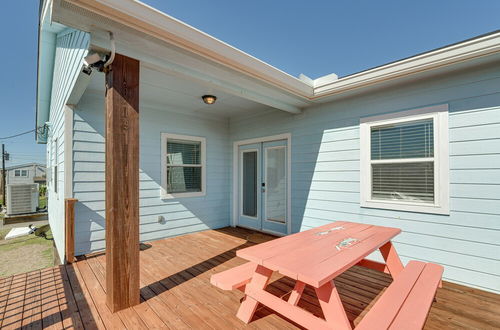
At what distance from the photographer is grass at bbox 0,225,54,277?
4.19 meters

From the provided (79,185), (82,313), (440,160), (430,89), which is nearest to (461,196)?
(440,160)

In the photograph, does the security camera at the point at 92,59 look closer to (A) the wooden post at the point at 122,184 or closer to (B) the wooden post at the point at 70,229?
(A) the wooden post at the point at 122,184

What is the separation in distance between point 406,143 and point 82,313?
404cm

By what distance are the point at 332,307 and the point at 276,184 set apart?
10.5ft

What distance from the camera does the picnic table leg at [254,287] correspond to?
180 centimetres

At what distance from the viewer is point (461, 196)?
2568 millimetres

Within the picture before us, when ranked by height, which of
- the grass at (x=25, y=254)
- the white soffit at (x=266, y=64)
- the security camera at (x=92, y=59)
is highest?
the white soffit at (x=266, y=64)

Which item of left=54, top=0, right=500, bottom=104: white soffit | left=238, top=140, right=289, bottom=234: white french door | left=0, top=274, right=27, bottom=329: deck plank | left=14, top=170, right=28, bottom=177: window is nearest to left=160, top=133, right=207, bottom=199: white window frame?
left=238, top=140, right=289, bottom=234: white french door

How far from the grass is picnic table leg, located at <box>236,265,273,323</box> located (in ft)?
14.8

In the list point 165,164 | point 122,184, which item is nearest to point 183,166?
point 165,164

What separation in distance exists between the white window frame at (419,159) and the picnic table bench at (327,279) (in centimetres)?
89

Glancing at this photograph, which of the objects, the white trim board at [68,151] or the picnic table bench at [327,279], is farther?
the white trim board at [68,151]

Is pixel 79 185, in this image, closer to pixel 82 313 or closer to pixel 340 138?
pixel 82 313

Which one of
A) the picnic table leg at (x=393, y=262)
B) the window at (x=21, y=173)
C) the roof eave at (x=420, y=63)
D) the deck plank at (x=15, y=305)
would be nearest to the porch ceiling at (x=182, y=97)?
the roof eave at (x=420, y=63)
